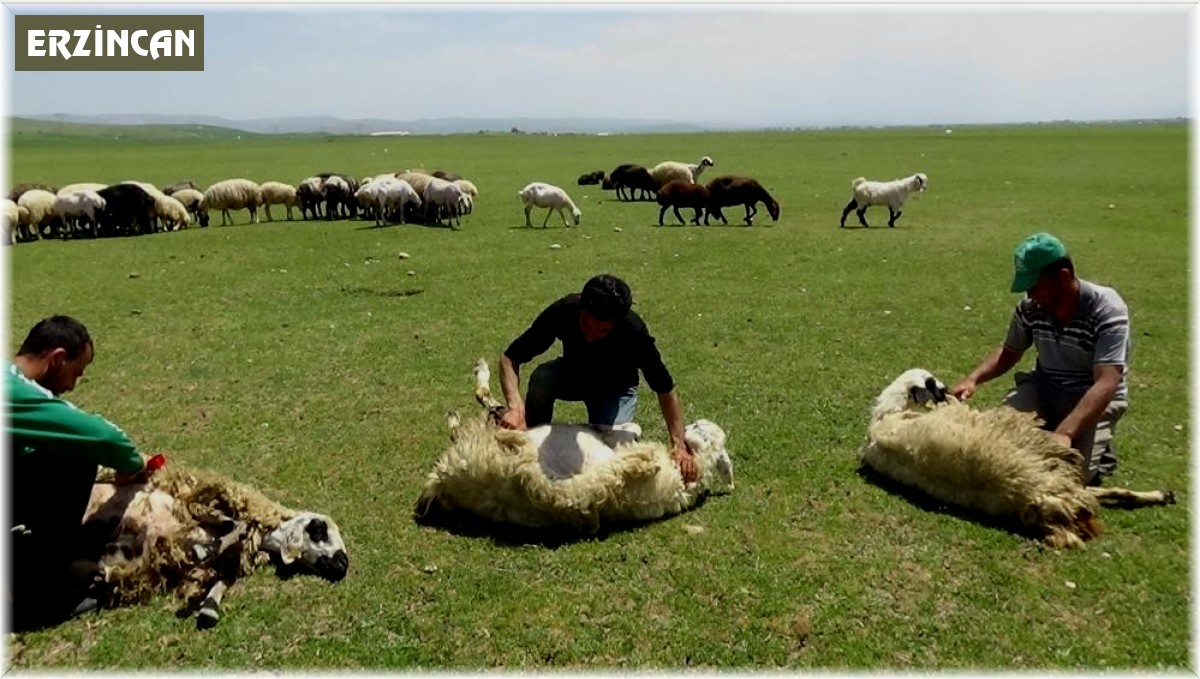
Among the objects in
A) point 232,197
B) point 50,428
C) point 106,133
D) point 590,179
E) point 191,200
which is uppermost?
point 106,133

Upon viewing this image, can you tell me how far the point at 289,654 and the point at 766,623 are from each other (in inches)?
86.2

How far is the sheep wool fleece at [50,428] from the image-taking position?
380 centimetres

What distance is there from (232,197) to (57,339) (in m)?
18.7

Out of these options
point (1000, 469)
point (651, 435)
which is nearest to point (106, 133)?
point (651, 435)

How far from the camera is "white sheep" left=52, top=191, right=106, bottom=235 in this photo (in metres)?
18.7

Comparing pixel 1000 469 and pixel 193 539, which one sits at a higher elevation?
pixel 1000 469

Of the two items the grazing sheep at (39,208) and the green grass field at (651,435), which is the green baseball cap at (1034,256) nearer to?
the green grass field at (651,435)

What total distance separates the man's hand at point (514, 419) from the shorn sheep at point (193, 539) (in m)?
1.18

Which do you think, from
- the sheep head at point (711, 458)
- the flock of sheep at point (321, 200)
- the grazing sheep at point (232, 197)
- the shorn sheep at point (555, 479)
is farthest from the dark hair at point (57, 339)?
the grazing sheep at point (232, 197)

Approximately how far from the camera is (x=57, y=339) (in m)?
4.17

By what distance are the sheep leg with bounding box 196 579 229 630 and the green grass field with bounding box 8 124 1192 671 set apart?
0.07 m

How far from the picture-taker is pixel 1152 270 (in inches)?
516

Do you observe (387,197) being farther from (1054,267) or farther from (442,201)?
(1054,267)

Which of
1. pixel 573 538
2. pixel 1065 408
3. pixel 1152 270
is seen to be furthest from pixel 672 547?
pixel 1152 270
